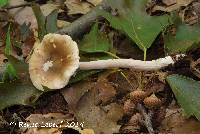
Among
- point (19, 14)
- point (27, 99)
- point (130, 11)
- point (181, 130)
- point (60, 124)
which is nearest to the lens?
point (181, 130)

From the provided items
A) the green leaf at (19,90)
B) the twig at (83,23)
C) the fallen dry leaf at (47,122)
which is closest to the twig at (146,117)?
the fallen dry leaf at (47,122)

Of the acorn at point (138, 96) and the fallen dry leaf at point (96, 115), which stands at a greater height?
the acorn at point (138, 96)

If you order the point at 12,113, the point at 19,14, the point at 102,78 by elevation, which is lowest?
the point at 12,113

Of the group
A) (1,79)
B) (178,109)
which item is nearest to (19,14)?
(1,79)

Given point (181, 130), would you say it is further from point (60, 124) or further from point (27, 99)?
point (27, 99)

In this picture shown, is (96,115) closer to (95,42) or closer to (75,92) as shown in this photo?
(75,92)

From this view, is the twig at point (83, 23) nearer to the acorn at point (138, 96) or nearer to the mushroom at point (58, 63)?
the mushroom at point (58, 63)

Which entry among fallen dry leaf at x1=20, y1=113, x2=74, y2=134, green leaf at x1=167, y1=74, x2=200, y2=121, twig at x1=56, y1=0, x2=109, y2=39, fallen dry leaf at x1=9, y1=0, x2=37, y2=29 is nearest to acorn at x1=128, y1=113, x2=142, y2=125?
green leaf at x1=167, y1=74, x2=200, y2=121
